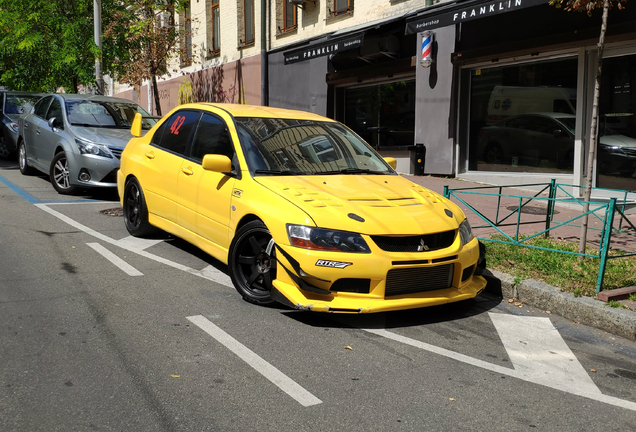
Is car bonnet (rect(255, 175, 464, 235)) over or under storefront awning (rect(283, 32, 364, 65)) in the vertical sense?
under

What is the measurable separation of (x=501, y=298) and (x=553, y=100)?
23.2ft

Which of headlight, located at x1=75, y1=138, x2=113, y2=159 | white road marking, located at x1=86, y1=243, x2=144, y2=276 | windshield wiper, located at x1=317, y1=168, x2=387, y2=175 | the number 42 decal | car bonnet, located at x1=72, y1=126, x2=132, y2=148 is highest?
the number 42 decal

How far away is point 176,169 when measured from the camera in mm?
6422

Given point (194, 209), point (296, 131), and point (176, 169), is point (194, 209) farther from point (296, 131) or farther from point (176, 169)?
point (296, 131)

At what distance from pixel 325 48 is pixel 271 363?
470 inches

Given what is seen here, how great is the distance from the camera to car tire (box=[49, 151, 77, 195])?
34.7 ft

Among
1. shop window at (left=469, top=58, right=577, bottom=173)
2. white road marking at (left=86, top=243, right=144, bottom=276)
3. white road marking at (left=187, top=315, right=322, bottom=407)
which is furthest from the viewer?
shop window at (left=469, top=58, right=577, bottom=173)

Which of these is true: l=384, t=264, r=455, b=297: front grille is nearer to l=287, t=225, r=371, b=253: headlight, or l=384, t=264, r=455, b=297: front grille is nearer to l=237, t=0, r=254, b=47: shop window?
l=287, t=225, r=371, b=253: headlight

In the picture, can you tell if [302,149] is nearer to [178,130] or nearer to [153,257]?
[178,130]

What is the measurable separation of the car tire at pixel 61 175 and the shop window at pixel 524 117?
811 centimetres

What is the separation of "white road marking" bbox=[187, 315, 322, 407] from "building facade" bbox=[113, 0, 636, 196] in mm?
7812

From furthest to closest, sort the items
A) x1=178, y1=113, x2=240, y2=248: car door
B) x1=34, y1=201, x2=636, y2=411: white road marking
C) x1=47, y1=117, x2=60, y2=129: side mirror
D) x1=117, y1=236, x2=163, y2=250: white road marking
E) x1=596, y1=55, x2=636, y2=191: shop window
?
x1=47, y1=117, x2=60, y2=129: side mirror, x1=596, y1=55, x2=636, y2=191: shop window, x1=117, y1=236, x2=163, y2=250: white road marking, x1=178, y1=113, x2=240, y2=248: car door, x1=34, y1=201, x2=636, y2=411: white road marking

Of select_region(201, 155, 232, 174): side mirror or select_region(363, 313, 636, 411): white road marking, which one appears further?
select_region(201, 155, 232, 174): side mirror

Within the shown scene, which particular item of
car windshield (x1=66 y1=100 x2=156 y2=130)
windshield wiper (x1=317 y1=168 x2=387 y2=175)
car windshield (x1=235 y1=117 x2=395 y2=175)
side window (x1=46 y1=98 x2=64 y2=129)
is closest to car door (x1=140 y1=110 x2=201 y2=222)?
car windshield (x1=235 y1=117 x2=395 y2=175)
